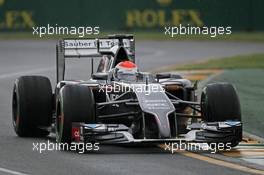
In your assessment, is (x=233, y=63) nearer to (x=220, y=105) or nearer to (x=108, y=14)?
(x=108, y=14)

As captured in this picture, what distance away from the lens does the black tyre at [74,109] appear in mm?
13180

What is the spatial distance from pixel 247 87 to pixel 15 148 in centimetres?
973

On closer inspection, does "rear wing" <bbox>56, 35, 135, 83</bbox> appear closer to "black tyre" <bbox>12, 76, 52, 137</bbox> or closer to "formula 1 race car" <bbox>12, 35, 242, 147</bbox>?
"formula 1 race car" <bbox>12, 35, 242, 147</bbox>

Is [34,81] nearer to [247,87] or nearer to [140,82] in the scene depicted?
[140,82]

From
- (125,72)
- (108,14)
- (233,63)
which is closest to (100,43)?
(125,72)

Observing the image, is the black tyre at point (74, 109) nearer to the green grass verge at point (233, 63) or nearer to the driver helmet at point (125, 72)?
the driver helmet at point (125, 72)

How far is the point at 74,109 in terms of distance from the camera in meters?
13.2

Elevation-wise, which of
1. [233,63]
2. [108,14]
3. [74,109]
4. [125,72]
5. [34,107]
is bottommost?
[233,63]

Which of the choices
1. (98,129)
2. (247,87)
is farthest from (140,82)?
(247,87)

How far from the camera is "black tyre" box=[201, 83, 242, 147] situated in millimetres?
13539

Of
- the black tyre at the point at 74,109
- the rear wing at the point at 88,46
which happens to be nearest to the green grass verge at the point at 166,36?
the rear wing at the point at 88,46

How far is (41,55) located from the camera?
3572 centimetres

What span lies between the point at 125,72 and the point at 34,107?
1308 mm

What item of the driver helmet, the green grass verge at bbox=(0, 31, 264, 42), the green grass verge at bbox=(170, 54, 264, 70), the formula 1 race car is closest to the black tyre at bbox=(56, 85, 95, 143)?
the formula 1 race car
